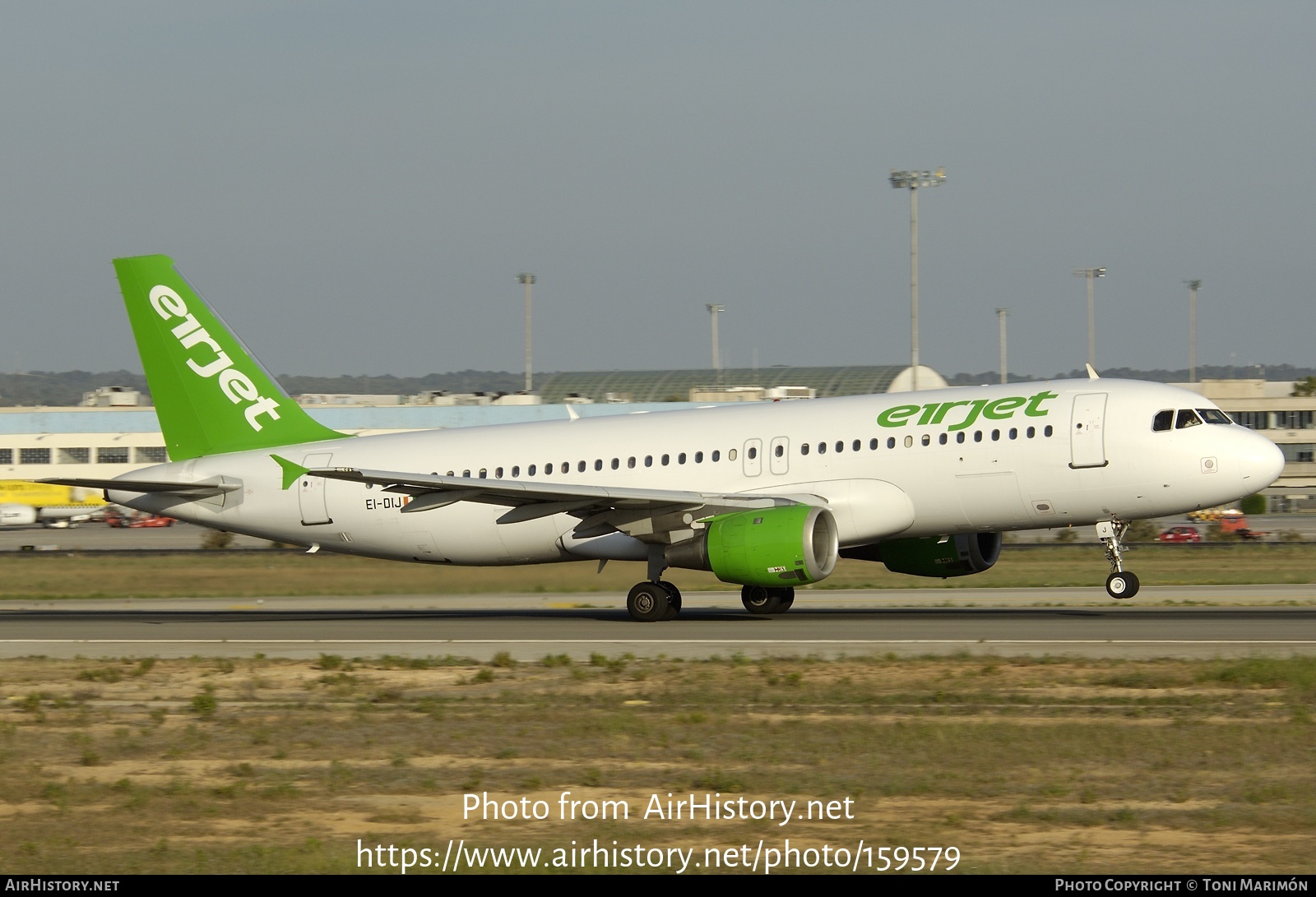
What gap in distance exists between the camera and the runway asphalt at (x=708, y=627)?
22.3 m

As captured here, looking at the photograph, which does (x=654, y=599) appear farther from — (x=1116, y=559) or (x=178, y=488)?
(x=178, y=488)

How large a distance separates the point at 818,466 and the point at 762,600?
127 inches

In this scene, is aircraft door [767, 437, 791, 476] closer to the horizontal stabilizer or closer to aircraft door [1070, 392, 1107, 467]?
aircraft door [1070, 392, 1107, 467]

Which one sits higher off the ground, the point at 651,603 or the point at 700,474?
the point at 700,474

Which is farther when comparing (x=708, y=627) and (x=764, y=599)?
(x=764, y=599)

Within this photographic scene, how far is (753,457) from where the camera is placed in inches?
1118

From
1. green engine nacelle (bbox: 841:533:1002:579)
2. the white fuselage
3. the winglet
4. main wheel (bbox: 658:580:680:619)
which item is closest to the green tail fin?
the white fuselage

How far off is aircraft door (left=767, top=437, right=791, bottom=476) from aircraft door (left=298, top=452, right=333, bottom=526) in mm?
9471

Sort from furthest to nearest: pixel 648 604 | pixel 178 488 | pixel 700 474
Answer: pixel 178 488, pixel 700 474, pixel 648 604

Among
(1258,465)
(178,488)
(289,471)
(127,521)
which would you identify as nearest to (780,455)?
(1258,465)

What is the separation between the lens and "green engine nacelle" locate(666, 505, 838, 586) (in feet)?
83.4

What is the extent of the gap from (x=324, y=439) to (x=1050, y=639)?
16.7 meters

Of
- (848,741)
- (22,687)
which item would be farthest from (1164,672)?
(22,687)

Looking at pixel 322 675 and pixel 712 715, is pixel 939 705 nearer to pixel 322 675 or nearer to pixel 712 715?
pixel 712 715
